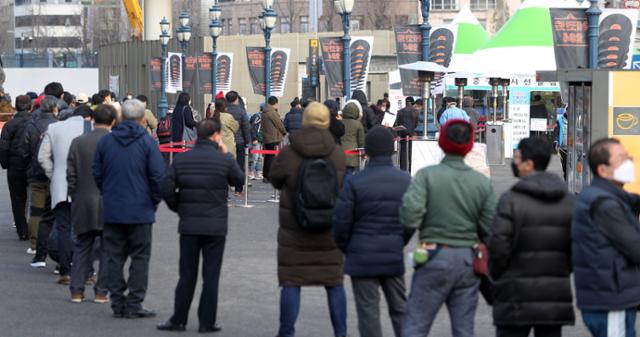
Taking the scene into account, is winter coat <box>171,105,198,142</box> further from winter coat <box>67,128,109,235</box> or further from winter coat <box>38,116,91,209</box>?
winter coat <box>67,128,109,235</box>

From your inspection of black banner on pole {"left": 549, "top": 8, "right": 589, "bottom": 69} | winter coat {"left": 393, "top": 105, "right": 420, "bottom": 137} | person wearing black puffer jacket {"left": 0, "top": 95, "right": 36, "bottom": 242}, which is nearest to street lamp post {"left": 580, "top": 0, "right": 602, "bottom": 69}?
black banner on pole {"left": 549, "top": 8, "right": 589, "bottom": 69}

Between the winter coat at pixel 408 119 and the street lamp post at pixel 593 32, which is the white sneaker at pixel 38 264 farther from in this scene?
the winter coat at pixel 408 119

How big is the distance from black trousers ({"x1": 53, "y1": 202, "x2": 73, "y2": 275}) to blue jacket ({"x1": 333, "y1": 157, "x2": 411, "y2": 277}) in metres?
4.81

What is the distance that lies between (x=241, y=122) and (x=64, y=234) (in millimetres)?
11560

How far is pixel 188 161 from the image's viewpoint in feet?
35.1

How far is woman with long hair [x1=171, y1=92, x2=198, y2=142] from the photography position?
25544mm

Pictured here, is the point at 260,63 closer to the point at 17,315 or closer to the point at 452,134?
the point at 17,315

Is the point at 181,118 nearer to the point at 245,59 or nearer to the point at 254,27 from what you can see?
the point at 245,59

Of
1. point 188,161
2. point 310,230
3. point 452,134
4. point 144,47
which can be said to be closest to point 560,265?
point 452,134

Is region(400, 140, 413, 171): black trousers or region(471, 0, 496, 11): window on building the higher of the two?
region(471, 0, 496, 11): window on building

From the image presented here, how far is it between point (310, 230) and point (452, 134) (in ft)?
6.12

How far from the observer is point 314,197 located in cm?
980

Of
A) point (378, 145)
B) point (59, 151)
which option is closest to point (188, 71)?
point (59, 151)

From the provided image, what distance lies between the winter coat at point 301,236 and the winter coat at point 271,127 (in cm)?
1649
